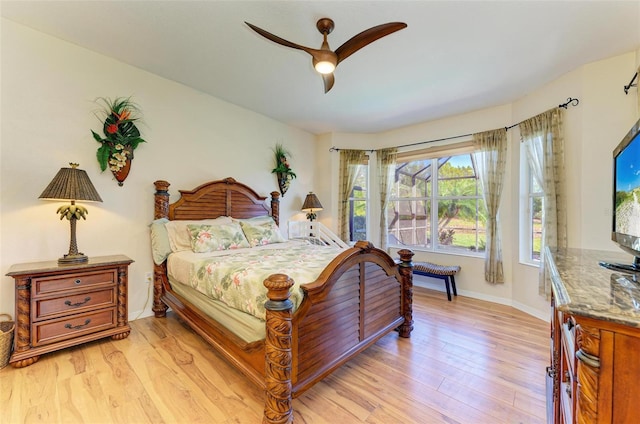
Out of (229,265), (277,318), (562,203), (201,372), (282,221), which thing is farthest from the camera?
(282,221)

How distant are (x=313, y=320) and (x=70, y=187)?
7.53ft

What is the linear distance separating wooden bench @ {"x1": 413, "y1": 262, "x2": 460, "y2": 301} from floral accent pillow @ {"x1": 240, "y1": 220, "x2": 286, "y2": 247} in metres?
2.11

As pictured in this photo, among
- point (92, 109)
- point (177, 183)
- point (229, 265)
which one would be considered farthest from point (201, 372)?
point (92, 109)

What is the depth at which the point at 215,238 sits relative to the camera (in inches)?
114

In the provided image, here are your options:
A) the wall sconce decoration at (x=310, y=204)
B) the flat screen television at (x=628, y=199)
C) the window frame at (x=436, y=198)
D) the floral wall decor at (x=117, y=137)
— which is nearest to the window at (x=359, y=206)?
the window frame at (x=436, y=198)

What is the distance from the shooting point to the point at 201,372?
1.96m

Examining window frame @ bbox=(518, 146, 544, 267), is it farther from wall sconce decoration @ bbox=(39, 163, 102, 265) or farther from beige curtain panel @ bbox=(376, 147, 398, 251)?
wall sconce decoration @ bbox=(39, 163, 102, 265)

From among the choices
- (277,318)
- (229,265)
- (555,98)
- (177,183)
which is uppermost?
(555,98)

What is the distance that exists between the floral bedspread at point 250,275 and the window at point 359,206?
2.36 metres

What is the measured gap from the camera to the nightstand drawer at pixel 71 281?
2.04 meters

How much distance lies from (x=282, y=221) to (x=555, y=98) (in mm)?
3913

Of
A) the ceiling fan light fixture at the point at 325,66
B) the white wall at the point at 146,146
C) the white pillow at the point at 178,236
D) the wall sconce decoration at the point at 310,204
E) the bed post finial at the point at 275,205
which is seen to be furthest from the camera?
the wall sconce decoration at the point at 310,204

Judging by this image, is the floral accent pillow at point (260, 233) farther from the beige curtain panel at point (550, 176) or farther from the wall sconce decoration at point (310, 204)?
the beige curtain panel at point (550, 176)

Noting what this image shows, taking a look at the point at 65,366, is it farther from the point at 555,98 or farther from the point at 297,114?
the point at 555,98
